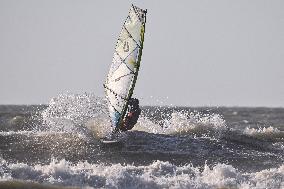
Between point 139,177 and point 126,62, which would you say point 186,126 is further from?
point 139,177

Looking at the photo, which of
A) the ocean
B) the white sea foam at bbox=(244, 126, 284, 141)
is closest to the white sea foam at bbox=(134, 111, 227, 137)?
the ocean

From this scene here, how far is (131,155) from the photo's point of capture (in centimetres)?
2103

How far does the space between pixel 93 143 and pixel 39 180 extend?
8319mm

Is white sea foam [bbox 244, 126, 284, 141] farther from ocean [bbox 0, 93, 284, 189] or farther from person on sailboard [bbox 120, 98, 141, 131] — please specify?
person on sailboard [bbox 120, 98, 141, 131]

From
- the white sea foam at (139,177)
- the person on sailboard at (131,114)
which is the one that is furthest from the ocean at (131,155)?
the person on sailboard at (131,114)

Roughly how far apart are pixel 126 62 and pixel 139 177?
7.83 meters

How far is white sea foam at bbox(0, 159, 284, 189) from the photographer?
15398mm

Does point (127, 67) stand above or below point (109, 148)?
above

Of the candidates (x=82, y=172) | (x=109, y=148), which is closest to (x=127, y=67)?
(x=109, y=148)

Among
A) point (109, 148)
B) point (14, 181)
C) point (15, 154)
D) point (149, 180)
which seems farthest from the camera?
point (109, 148)

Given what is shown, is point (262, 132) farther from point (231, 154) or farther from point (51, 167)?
point (51, 167)

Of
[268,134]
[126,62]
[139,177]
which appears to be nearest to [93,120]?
[126,62]

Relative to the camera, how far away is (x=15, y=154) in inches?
827

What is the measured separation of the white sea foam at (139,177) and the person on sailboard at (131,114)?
265 inches
